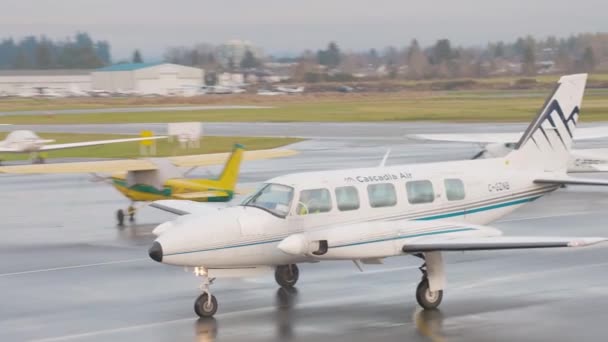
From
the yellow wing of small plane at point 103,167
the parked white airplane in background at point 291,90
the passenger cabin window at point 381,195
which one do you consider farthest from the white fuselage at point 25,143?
the parked white airplane in background at point 291,90

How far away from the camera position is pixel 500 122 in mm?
66000

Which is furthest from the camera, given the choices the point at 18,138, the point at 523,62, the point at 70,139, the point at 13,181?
the point at 523,62

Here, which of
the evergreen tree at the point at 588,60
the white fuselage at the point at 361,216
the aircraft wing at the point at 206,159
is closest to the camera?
the white fuselage at the point at 361,216

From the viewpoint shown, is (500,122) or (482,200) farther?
(500,122)

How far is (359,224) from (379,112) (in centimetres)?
6677

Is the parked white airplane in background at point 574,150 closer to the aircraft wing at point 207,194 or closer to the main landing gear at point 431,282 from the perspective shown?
the aircraft wing at point 207,194

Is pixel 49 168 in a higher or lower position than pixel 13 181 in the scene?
higher

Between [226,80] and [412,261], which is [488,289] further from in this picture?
[226,80]

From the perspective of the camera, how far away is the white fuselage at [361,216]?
1479 cm

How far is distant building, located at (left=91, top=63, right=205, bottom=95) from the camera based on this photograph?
16950 cm

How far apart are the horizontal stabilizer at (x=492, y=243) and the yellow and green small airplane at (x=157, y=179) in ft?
30.3

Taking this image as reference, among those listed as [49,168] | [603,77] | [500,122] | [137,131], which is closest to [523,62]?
[603,77]

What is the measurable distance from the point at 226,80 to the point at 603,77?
8710 cm

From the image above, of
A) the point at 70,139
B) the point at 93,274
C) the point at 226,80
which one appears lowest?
the point at 226,80
